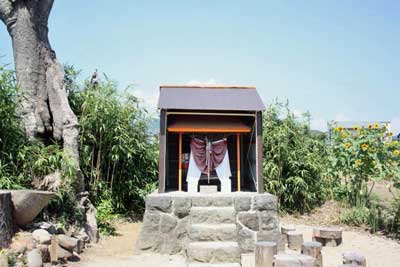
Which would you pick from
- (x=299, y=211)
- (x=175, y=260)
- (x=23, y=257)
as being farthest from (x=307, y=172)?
(x=23, y=257)

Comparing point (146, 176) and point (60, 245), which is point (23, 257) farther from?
point (146, 176)

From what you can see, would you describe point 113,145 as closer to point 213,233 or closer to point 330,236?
point 213,233

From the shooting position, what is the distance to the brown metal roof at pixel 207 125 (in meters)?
6.45

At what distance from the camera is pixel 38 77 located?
→ 7.32 meters

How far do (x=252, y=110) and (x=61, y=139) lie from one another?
3883 millimetres

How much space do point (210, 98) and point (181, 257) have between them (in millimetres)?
2866

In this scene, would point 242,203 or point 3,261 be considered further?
point 242,203

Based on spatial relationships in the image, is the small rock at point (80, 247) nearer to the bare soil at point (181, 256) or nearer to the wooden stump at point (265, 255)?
the bare soil at point (181, 256)

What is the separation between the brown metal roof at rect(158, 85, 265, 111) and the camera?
6.25 meters

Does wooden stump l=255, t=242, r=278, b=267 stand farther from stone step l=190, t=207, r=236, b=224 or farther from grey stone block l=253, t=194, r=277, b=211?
grey stone block l=253, t=194, r=277, b=211

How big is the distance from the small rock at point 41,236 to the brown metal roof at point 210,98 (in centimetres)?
266

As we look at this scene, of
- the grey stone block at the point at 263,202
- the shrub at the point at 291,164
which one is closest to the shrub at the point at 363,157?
the shrub at the point at 291,164

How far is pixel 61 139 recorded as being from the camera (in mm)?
7105

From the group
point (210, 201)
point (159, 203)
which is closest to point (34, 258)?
point (159, 203)
